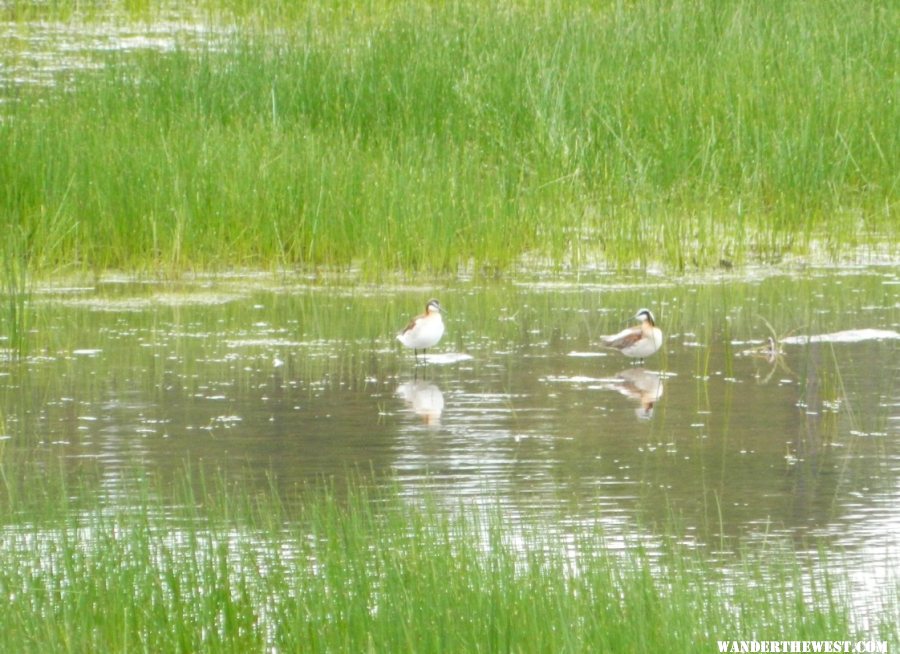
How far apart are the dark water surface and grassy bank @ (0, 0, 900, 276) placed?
473 millimetres

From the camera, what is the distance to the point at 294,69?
598 inches

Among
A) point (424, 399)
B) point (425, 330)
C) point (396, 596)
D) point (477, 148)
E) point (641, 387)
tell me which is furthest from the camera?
point (477, 148)

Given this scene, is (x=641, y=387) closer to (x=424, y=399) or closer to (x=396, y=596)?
(x=424, y=399)

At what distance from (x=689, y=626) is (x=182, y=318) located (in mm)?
6896

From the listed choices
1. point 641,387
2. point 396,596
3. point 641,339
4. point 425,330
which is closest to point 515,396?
point 641,387

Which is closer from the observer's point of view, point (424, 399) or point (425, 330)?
point (424, 399)

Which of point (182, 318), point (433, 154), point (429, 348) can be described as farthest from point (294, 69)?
point (429, 348)

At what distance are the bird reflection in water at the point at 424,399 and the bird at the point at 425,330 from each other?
1.04 ft

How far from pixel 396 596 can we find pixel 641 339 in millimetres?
4818

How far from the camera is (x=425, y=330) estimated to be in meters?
9.42

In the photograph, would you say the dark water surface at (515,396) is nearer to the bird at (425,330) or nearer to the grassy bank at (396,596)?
the bird at (425,330)

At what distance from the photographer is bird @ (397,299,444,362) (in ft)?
30.8

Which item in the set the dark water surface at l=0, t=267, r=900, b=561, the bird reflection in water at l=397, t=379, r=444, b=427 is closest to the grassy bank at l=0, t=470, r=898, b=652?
the dark water surface at l=0, t=267, r=900, b=561

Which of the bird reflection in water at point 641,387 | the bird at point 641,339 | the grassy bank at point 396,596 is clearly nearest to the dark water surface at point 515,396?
the bird reflection in water at point 641,387
